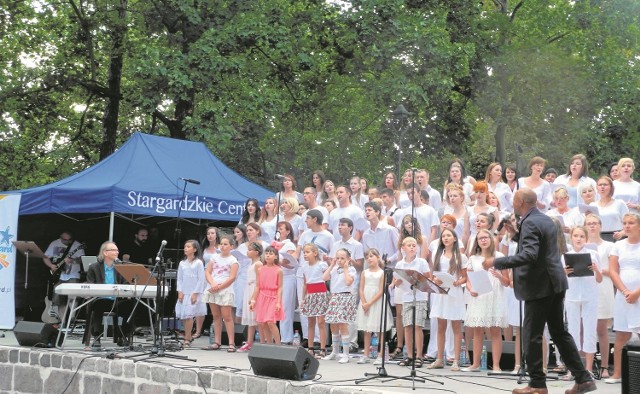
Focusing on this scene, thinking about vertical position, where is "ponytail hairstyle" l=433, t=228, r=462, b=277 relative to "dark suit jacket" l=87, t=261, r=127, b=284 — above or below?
above

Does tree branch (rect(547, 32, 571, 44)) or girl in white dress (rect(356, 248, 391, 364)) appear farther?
tree branch (rect(547, 32, 571, 44))

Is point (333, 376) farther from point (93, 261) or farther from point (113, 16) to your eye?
point (113, 16)

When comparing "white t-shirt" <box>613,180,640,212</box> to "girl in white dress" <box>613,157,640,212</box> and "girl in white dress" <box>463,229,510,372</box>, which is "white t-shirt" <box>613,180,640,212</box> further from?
"girl in white dress" <box>463,229,510,372</box>

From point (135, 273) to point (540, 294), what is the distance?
600 centimetres

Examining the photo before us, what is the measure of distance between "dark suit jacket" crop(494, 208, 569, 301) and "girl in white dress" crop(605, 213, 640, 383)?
158cm

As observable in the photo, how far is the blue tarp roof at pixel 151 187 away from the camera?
14148mm

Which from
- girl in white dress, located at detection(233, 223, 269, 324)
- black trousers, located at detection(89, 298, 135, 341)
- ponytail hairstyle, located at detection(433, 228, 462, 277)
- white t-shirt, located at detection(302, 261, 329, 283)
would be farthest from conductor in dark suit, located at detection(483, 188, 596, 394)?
black trousers, located at detection(89, 298, 135, 341)

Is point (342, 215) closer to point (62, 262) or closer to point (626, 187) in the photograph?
point (626, 187)

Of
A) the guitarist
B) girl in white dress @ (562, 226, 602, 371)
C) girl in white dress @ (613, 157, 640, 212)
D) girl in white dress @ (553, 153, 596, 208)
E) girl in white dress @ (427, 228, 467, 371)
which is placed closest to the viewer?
girl in white dress @ (562, 226, 602, 371)

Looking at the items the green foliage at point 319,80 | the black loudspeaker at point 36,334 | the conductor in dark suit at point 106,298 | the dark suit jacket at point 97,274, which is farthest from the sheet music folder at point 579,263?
the green foliage at point 319,80

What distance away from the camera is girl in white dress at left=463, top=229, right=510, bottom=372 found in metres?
9.62

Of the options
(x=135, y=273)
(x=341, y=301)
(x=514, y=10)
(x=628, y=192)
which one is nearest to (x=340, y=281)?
(x=341, y=301)

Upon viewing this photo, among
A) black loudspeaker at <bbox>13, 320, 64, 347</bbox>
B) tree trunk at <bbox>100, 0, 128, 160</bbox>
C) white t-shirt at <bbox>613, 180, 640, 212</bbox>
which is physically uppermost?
tree trunk at <bbox>100, 0, 128, 160</bbox>

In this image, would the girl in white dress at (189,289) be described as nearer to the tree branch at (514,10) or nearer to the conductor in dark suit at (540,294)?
the conductor in dark suit at (540,294)
